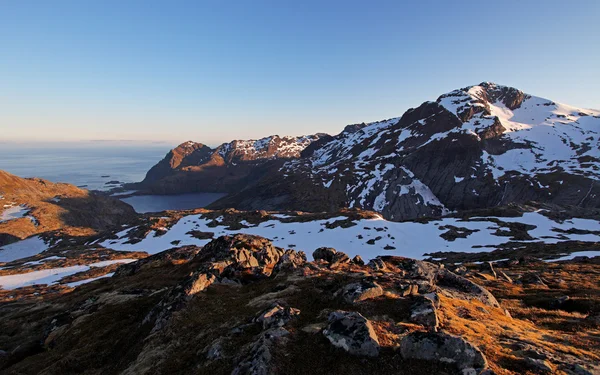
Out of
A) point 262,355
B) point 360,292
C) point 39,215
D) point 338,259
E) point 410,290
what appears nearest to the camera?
point 262,355

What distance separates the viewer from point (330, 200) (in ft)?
569

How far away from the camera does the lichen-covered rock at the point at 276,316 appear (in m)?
13.9

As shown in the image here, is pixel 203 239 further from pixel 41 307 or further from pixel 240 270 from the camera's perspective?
pixel 240 270

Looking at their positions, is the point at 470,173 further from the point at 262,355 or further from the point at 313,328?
the point at 262,355

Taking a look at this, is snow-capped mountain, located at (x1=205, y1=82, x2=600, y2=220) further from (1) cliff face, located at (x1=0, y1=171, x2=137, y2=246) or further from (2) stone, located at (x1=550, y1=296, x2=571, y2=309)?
(2) stone, located at (x1=550, y1=296, x2=571, y2=309)

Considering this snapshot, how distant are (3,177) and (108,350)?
25883 centimetres

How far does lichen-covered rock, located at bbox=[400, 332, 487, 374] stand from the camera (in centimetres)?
986

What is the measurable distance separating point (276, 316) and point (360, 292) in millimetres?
4924

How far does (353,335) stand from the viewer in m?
11.5

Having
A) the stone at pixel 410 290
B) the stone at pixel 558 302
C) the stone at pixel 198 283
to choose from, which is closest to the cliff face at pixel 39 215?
the stone at pixel 198 283

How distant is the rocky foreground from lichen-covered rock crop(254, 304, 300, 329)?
0.06 metres

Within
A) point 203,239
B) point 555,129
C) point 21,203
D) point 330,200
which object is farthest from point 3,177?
point 555,129

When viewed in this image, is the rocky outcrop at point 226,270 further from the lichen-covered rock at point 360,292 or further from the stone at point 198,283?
the lichen-covered rock at point 360,292

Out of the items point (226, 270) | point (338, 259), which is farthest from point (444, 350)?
point (338, 259)
